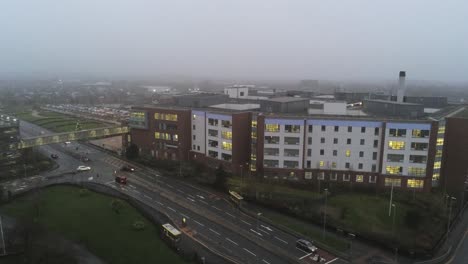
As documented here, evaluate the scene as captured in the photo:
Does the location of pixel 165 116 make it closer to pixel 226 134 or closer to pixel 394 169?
pixel 226 134

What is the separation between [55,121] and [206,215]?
11130cm

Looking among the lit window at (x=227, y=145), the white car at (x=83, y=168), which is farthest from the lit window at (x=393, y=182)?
the white car at (x=83, y=168)

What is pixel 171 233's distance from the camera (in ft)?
150

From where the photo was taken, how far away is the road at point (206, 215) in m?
43.8

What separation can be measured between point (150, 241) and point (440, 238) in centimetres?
3993

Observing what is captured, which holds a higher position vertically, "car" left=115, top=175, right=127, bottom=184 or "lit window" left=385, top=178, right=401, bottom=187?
"lit window" left=385, top=178, right=401, bottom=187

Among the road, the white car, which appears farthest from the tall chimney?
the white car

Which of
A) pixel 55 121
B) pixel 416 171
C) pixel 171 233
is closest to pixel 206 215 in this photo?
pixel 171 233

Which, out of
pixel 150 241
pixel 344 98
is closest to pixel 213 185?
pixel 150 241

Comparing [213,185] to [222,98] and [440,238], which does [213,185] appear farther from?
[440,238]

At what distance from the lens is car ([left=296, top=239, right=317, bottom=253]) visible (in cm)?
4403

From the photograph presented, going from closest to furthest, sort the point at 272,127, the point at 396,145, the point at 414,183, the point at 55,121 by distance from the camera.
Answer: the point at 414,183
the point at 396,145
the point at 272,127
the point at 55,121

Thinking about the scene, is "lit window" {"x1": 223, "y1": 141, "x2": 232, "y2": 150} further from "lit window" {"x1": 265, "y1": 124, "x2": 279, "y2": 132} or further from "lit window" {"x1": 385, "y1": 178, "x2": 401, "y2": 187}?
"lit window" {"x1": 385, "y1": 178, "x2": 401, "y2": 187}

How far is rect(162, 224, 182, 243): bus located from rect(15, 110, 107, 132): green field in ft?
296
